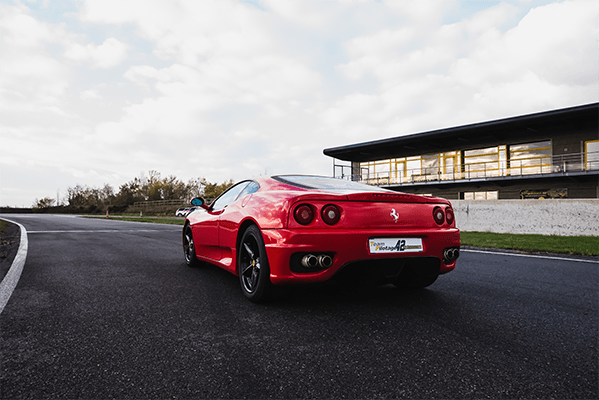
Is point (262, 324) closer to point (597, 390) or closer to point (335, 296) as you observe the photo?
point (335, 296)

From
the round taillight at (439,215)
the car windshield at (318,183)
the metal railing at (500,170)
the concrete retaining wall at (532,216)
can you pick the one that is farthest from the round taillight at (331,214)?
the metal railing at (500,170)

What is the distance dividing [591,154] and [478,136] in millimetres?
6252

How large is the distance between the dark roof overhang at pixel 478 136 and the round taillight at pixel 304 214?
2288 cm

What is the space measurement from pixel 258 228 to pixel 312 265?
2.17 feet

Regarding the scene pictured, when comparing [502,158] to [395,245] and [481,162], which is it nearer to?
[481,162]

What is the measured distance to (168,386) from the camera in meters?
1.72

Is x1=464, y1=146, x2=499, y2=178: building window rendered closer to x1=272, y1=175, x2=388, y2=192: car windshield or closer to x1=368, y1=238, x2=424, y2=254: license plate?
x1=272, y1=175, x2=388, y2=192: car windshield

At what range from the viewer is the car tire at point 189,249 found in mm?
5009

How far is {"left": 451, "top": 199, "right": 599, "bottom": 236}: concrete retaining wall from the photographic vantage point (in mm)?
11086

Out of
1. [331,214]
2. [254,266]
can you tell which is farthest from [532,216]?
[254,266]

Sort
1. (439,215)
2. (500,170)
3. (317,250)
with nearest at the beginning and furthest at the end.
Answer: (317,250) < (439,215) < (500,170)

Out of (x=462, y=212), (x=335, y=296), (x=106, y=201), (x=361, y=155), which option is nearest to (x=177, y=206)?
(x=361, y=155)

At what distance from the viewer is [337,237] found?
8.89 ft

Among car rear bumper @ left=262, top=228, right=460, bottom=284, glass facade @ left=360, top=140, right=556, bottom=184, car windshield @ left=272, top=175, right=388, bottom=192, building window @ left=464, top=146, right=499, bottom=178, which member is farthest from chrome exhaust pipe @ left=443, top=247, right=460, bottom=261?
building window @ left=464, top=146, right=499, bottom=178
